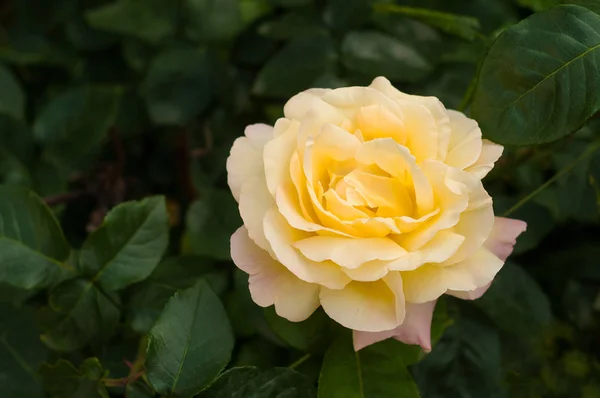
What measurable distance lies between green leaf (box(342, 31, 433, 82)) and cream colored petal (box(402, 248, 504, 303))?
0.31m

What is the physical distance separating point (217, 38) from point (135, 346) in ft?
1.25

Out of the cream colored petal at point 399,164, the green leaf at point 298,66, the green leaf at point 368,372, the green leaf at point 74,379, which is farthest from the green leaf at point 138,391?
the green leaf at point 298,66

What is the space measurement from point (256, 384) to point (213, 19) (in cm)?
47

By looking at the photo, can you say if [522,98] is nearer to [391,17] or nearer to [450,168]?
[450,168]

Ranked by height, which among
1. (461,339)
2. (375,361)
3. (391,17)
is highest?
(391,17)

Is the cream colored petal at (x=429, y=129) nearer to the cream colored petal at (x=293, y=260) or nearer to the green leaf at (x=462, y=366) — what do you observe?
the cream colored petal at (x=293, y=260)

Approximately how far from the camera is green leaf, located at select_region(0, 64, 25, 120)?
74 cm

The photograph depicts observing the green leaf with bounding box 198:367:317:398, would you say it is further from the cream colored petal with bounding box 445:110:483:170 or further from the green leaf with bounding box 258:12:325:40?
the green leaf with bounding box 258:12:325:40

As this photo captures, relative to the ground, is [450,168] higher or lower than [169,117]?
higher

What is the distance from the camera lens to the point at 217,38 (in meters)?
0.73

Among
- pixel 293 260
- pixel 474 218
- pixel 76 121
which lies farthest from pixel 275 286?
pixel 76 121

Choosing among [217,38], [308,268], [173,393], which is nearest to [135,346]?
[173,393]

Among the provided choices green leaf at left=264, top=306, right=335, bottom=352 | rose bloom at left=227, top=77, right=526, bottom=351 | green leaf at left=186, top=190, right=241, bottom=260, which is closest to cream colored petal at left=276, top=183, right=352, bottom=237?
rose bloom at left=227, top=77, right=526, bottom=351

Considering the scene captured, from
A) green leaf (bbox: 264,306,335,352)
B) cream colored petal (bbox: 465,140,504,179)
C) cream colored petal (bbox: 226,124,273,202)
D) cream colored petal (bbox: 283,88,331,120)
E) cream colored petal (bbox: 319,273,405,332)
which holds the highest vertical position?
cream colored petal (bbox: 283,88,331,120)
